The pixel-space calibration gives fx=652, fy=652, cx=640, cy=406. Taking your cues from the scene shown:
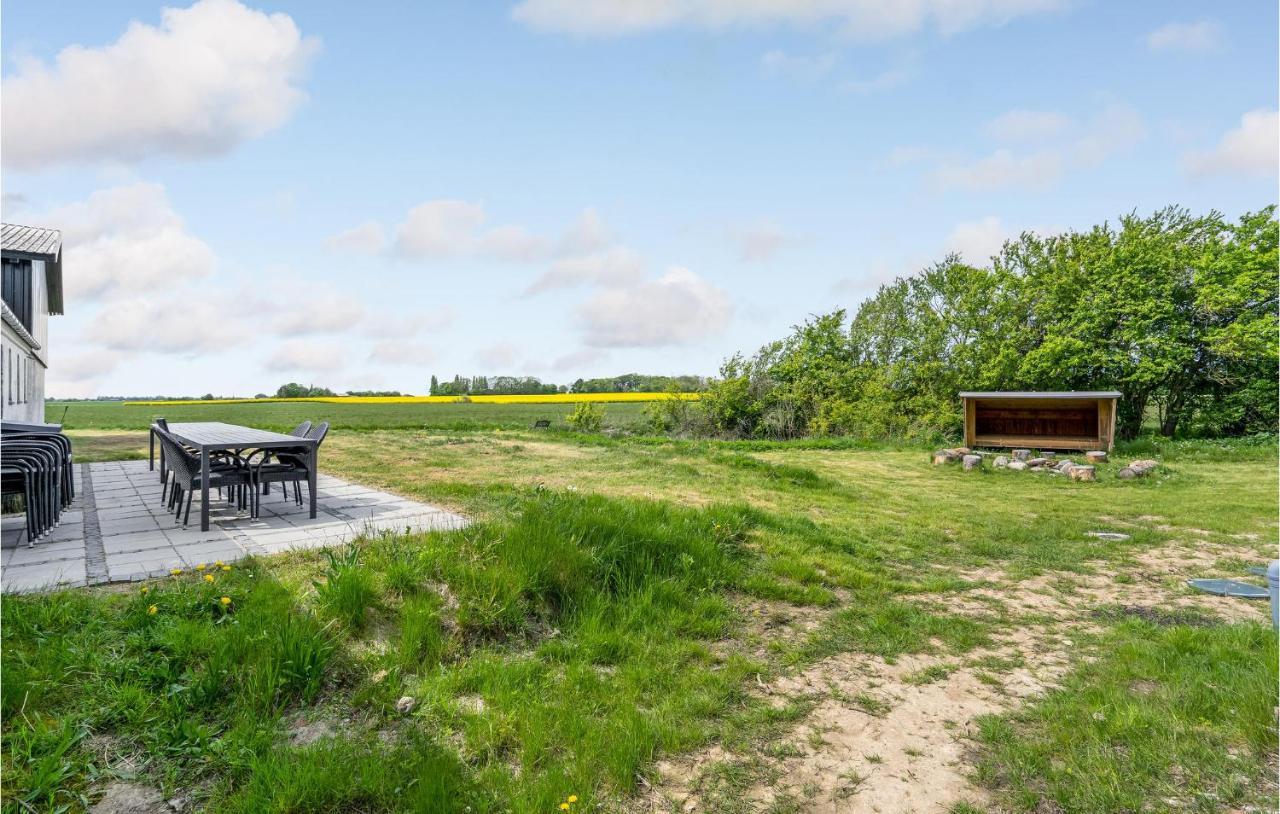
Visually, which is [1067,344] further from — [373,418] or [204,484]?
[373,418]

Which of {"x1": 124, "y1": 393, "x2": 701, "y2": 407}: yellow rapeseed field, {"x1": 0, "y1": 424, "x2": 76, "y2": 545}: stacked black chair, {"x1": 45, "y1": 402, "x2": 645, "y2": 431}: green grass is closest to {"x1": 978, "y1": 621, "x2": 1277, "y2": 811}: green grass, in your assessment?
{"x1": 0, "y1": 424, "x2": 76, "y2": 545}: stacked black chair

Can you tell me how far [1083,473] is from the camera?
1172cm

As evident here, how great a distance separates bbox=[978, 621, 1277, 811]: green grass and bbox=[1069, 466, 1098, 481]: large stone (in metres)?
9.14

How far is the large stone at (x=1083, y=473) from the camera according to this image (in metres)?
11.6

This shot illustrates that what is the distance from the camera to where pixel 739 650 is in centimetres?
383

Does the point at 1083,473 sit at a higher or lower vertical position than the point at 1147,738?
higher

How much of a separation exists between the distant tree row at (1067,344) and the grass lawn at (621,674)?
16109 millimetres

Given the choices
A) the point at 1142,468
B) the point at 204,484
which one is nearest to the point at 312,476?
the point at 204,484

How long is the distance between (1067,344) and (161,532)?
73.1 ft

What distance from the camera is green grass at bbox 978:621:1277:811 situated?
2.40 meters

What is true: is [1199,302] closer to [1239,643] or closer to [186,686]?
[1239,643]

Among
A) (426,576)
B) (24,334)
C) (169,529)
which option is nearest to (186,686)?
(426,576)

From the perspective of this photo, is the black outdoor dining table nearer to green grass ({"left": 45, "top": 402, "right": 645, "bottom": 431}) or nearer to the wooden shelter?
green grass ({"left": 45, "top": 402, "right": 645, "bottom": 431})

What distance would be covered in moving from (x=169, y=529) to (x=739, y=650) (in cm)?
501
